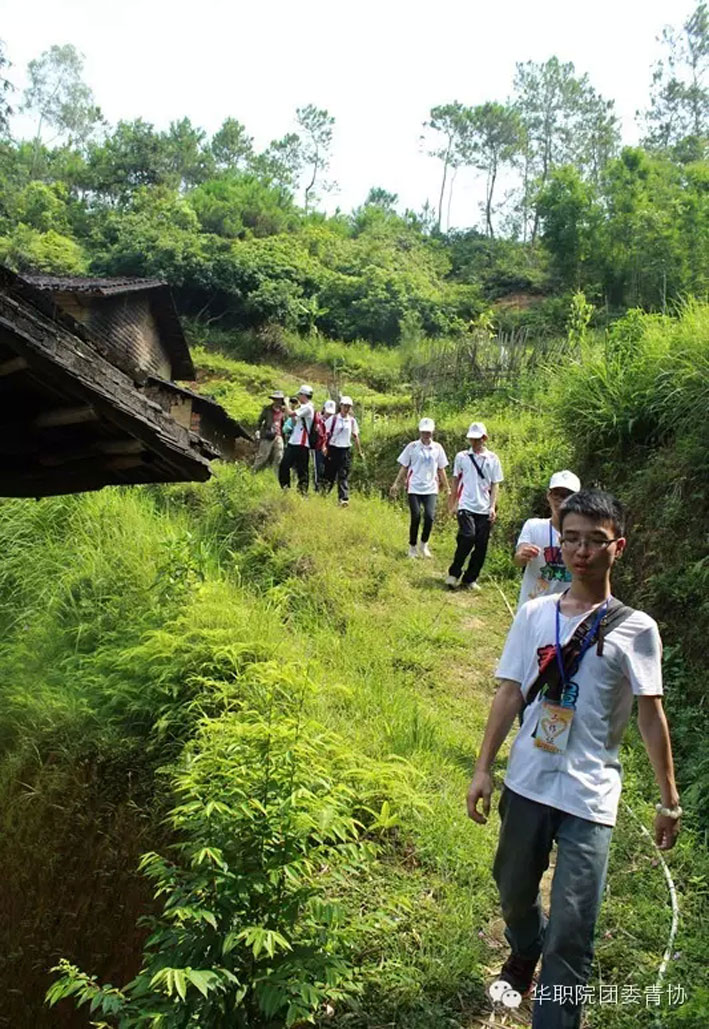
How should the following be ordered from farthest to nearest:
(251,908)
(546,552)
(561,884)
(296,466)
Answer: (296,466) → (546,552) → (251,908) → (561,884)

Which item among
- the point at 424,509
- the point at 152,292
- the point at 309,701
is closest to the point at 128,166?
the point at 152,292

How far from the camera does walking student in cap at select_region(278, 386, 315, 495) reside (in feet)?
37.7

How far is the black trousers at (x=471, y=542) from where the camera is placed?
8.45 metres

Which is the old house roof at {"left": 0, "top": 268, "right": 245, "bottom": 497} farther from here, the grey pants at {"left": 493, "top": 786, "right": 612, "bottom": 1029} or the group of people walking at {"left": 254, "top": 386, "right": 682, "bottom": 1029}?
the grey pants at {"left": 493, "top": 786, "right": 612, "bottom": 1029}

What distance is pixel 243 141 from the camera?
53625 mm

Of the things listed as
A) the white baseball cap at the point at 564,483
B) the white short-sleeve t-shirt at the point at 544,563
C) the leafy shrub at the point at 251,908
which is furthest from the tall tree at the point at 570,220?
the leafy shrub at the point at 251,908

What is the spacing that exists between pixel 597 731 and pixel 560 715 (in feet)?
0.42

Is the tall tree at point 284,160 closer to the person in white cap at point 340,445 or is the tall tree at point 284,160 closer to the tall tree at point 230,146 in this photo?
the tall tree at point 230,146

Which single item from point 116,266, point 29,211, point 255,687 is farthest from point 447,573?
point 29,211

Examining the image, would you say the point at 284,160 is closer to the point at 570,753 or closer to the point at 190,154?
the point at 190,154

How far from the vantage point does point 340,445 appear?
1186 centimetres

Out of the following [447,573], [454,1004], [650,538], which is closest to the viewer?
[454,1004]

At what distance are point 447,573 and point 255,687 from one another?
4709 mm

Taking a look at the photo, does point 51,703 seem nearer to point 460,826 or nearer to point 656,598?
point 460,826
